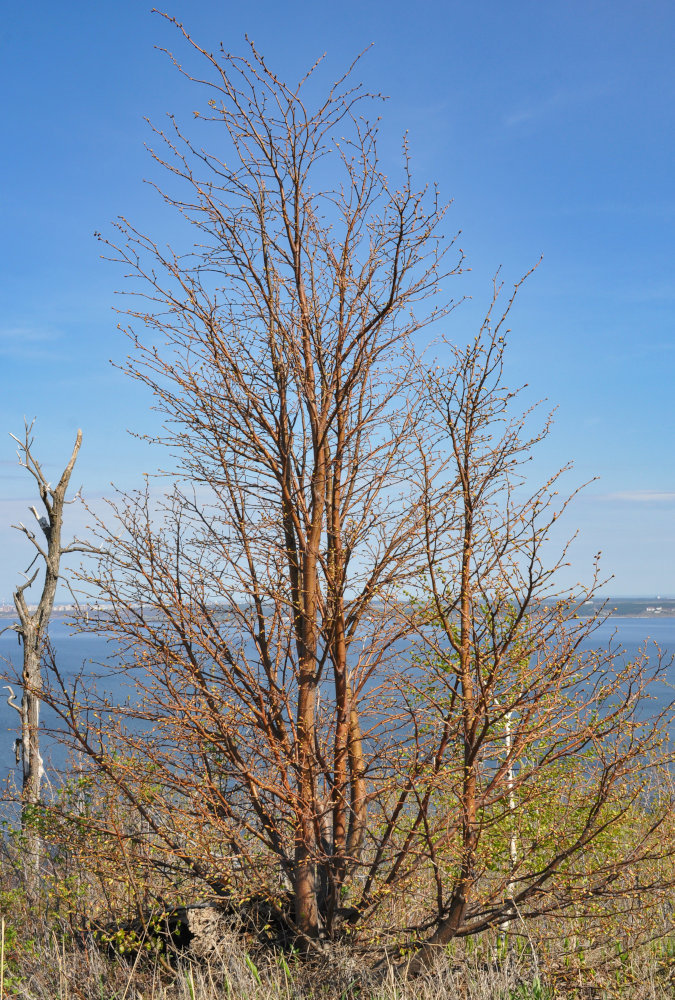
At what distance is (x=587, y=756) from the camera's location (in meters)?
6.60

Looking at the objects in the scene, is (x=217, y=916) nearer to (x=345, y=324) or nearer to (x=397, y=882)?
(x=397, y=882)

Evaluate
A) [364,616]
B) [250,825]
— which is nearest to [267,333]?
[364,616]

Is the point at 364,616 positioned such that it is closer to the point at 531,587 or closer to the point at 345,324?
the point at 531,587

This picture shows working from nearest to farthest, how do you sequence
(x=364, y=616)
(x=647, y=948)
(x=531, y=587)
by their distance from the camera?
(x=531, y=587) → (x=364, y=616) → (x=647, y=948)

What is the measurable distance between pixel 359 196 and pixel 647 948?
7499 millimetres

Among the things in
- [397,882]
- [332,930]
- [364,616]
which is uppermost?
[364,616]

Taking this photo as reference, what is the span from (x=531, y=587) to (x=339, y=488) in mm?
2278

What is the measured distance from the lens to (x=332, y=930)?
6.56m

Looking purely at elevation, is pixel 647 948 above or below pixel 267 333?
below

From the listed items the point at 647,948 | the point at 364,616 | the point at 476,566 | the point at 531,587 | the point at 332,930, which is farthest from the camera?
the point at 647,948

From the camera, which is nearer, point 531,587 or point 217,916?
point 531,587

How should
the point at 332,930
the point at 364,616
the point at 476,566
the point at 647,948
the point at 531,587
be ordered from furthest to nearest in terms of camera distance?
the point at 647,948, the point at 364,616, the point at 332,930, the point at 476,566, the point at 531,587

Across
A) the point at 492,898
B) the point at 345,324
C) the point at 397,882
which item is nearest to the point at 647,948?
the point at 492,898

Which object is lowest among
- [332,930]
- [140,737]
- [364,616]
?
[332,930]
